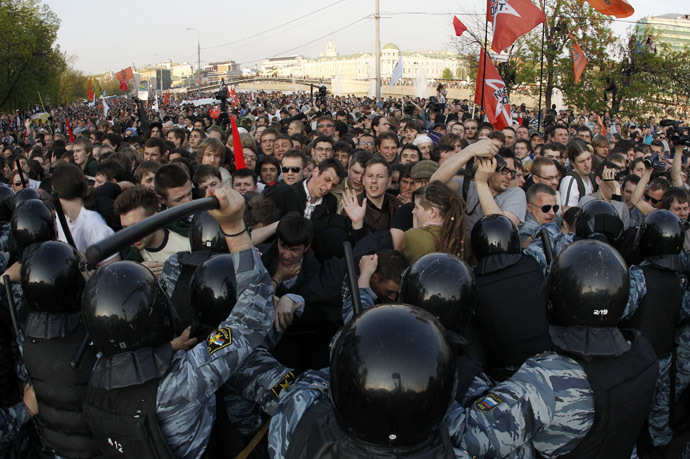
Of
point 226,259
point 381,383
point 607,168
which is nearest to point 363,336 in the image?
point 381,383

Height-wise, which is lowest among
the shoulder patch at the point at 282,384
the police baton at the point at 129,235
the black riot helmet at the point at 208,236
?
the shoulder patch at the point at 282,384

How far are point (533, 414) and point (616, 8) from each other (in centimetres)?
1177

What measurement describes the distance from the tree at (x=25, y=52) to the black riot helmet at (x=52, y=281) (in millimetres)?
33848

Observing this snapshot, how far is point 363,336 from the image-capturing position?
5.14ft

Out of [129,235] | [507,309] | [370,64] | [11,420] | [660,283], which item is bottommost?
[11,420]

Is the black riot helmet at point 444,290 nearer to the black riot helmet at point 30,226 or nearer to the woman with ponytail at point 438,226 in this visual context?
the woman with ponytail at point 438,226

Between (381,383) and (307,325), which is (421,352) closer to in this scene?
(381,383)

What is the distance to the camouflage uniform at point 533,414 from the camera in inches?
73.8

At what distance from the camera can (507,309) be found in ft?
9.04

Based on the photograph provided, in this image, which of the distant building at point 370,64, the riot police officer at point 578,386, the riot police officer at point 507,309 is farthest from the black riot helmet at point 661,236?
the distant building at point 370,64

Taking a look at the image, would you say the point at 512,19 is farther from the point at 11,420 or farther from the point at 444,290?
the point at 11,420

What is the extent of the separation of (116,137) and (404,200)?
6.74 m

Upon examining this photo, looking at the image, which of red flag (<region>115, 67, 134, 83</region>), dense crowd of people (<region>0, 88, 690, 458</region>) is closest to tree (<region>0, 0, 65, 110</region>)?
red flag (<region>115, 67, 134, 83</region>)

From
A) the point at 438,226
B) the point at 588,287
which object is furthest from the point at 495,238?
the point at 588,287
